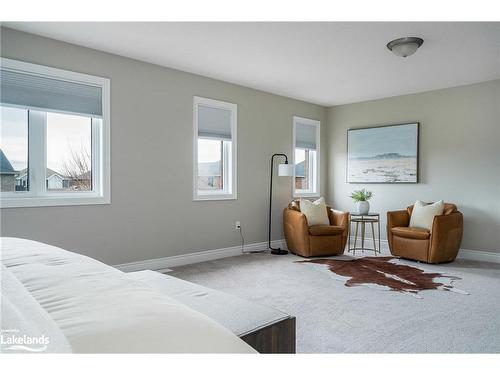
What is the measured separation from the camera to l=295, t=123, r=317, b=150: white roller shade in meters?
6.26

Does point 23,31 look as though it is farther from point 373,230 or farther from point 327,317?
point 373,230

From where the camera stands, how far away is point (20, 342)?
73 cm

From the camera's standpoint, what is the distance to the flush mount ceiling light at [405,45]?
3.51 metres

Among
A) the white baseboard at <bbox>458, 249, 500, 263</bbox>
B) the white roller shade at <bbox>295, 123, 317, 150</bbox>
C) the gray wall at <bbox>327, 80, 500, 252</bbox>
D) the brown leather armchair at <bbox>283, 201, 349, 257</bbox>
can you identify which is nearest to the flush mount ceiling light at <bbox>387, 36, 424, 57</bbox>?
the gray wall at <bbox>327, 80, 500, 252</bbox>

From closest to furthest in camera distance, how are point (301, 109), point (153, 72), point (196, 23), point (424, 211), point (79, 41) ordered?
point (196, 23), point (79, 41), point (153, 72), point (424, 211), point (301, 109)

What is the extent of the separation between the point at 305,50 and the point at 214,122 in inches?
64.9

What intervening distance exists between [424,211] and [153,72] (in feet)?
13.0

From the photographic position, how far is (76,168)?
3838 millimetres

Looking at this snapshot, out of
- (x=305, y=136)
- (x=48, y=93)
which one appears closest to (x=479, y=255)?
(x=305, y=136)

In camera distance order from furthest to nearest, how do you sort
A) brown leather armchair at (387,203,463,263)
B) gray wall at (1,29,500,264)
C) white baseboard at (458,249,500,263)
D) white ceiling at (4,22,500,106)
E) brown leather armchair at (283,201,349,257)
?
brown leather armchair at (283,201,349,257) → white baseboard at (458,249,500,263) → brown leather armchair at (387,203,463,263) → gray wall at (1,29,500,264) → white ceiling at (4,22,500,106)

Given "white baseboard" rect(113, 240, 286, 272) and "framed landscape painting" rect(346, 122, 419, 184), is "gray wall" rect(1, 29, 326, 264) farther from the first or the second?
"framed landscape painting" rect(346, 122, 419, 184)

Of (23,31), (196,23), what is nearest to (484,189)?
(196,23)

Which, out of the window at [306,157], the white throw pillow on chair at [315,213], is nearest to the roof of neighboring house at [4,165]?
the white throw pillow on chair at [315,213]

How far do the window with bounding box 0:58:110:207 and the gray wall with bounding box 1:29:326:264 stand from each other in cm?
10
